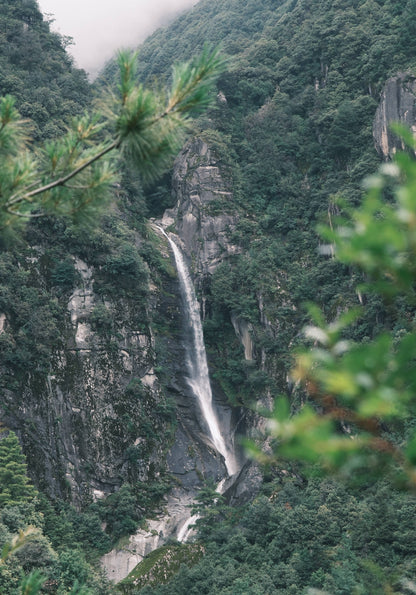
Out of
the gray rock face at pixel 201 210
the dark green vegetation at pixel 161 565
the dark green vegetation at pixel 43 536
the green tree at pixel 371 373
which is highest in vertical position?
the gray rock face at pixel 201 210

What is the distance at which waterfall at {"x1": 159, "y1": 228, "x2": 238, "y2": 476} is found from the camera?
24.3m

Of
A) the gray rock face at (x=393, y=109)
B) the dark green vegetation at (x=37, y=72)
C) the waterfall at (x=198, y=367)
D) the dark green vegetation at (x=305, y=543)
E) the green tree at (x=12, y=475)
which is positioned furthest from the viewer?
the dark green vegetation at (x=37, y=72)

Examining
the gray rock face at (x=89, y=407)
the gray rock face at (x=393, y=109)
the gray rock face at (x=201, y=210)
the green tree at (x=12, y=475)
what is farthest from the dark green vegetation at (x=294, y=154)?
the green tree at (x=12, y=475)

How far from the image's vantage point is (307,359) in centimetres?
148

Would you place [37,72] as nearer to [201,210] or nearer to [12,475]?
[201,210]

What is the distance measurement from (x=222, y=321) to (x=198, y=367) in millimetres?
2522

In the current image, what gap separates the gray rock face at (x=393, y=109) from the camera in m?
25.5

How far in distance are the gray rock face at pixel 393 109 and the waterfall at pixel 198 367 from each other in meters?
10.7

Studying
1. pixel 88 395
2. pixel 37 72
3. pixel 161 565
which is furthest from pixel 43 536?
pixel 37 72

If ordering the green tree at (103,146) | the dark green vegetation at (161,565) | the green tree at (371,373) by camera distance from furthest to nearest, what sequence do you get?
1. the dark green vegetation at (161,565)
2. the green tree at (103,146)
3. the green tree at (371,373)

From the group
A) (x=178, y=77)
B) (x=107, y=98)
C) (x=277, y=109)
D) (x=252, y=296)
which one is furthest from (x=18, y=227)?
(x=277, y=109)

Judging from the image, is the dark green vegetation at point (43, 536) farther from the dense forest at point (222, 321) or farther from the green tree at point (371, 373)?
the green tree at point (371, 373)

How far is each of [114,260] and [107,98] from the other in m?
21.3

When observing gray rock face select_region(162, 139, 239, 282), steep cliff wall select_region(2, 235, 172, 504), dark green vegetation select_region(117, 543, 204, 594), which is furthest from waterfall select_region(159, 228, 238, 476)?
dark green vegetation select_region(117, 543, 204, 594)
